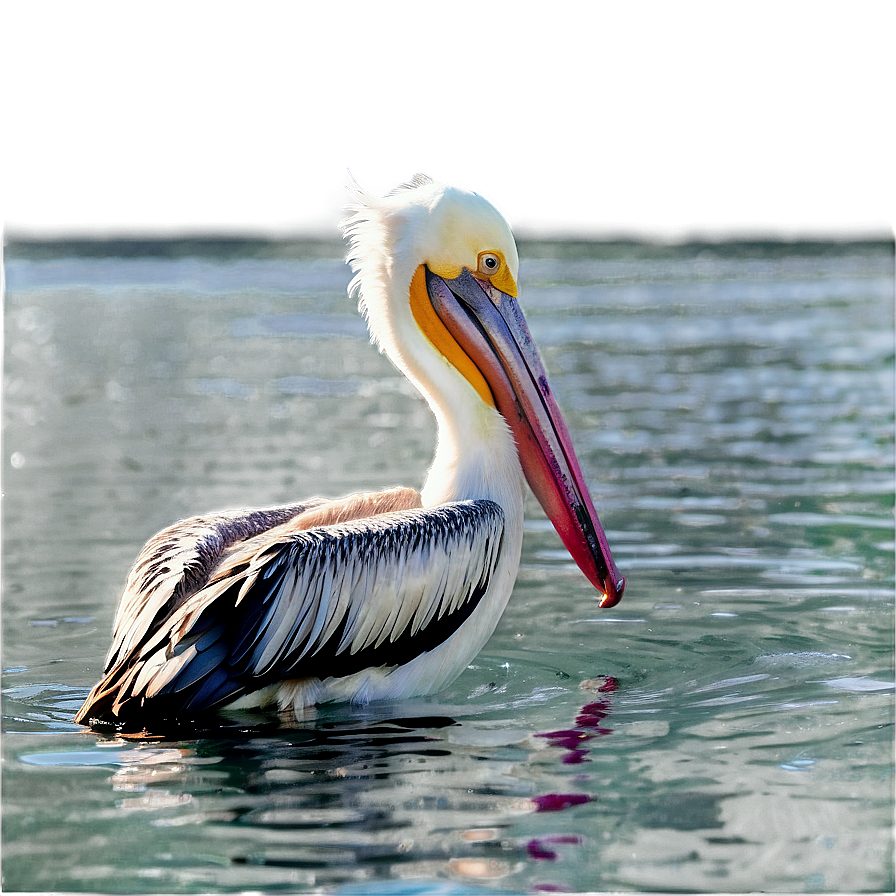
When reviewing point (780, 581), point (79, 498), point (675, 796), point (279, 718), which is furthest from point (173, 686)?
point (79, 498)

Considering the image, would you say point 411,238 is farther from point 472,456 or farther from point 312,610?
point 312,610

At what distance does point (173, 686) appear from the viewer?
15.5ft

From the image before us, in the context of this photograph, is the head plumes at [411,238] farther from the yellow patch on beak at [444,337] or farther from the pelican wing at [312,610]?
the pelican wing at [312,610]

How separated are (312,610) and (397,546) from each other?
414 millimetres

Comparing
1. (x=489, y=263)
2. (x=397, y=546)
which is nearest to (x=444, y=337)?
(x=489, y=263)

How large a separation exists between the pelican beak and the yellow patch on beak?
22 mm

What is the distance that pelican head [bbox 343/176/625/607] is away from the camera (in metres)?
5.55

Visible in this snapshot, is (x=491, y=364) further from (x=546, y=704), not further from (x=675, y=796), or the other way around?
(x=675, y=796)

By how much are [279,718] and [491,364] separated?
1.74m

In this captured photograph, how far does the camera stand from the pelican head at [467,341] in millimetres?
5551

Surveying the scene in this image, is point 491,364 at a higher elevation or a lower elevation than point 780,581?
higher

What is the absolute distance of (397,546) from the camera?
198 inches

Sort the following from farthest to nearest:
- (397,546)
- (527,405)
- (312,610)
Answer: (527,405), (397,546), (312,610)

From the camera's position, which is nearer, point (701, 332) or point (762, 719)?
point (762, 719)
